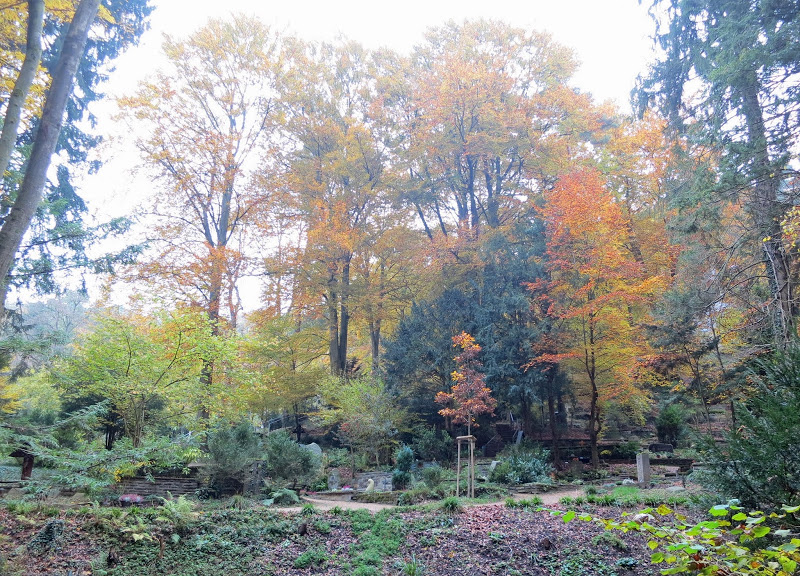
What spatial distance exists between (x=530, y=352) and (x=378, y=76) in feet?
44.4

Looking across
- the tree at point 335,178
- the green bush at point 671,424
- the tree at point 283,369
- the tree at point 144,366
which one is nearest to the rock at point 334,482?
the tree at point 144,366

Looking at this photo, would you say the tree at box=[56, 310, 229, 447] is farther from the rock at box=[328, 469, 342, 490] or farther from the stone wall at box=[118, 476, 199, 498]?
the rock at box=[328, 469, 342, 490]

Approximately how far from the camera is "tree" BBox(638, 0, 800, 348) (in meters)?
7.93

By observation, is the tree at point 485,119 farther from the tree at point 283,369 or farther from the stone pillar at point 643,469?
the stone pillar at point 643,469

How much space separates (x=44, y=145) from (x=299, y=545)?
622 centimetres

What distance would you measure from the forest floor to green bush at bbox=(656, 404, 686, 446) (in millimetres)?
10909

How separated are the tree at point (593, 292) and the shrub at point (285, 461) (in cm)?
681

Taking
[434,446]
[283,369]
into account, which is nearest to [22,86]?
[283,369]

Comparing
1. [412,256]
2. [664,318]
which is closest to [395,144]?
[412,256]

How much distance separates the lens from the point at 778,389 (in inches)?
194

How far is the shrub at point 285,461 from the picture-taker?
10727mm

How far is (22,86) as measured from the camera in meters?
5.64

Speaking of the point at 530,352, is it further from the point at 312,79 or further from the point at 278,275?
the point at 312,79

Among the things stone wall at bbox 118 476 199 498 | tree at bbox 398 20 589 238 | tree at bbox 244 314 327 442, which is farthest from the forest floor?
tree at bbox 398 20 589 238
